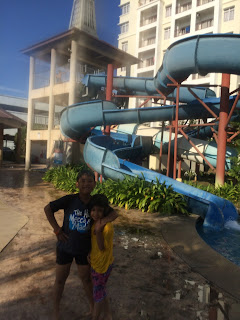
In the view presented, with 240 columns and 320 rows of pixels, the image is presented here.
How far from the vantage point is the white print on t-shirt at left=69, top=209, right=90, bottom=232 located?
2.51m

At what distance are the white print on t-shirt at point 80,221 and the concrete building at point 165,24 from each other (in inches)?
1188

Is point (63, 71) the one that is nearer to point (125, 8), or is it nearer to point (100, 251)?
point (100, 251)

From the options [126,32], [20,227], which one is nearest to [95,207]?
[20,227]

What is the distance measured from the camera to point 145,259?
13.9 ft

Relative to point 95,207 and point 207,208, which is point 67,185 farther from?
point 95,207

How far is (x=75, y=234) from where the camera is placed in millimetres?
2523

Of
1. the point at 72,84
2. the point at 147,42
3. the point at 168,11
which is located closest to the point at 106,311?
the point at 72,84

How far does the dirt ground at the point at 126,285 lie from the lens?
273 centimetres

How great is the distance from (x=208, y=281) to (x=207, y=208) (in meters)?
3.95

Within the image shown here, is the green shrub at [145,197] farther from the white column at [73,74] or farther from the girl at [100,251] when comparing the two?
the white column at [73,74]

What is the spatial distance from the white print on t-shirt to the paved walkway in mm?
2664

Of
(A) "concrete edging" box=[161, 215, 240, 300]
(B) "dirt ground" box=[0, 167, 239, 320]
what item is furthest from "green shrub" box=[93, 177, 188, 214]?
(B) "dirt ground" box=[0, 167, 239, 320]

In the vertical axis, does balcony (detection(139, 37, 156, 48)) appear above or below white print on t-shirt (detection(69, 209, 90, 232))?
above

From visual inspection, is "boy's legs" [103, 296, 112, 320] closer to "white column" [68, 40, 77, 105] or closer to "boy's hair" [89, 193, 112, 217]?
"boy's hair" [89, 193, 112, 217]
